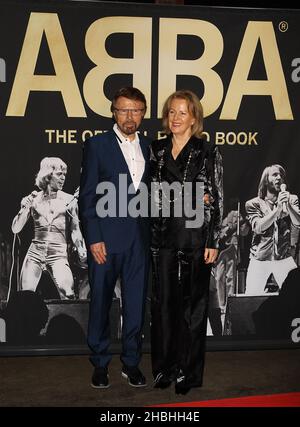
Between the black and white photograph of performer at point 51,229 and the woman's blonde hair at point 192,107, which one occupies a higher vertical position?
the woman's blonde hair at point 192,107

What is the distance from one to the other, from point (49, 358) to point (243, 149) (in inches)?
70.0

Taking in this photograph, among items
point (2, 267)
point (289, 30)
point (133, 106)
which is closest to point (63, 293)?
point (2, 267)

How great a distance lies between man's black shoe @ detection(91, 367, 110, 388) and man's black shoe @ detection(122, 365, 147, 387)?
12 cm

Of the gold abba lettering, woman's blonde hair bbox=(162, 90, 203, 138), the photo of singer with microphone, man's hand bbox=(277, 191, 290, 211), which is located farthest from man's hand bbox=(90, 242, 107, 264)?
man's hand bbox=(277, 191, 290, 211)

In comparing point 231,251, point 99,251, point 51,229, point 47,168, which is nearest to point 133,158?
point 99,251

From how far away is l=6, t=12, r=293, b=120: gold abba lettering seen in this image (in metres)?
3.45

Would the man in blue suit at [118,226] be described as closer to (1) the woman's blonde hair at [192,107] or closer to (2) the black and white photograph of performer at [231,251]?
(1) the woman's blonde hair at [192,107]

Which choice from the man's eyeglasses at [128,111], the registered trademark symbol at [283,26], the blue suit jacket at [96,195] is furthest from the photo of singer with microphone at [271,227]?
the man's eyeglasses at [128,111]

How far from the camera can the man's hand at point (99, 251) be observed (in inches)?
118

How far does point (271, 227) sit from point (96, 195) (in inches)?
49.3

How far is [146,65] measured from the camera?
3516 mm

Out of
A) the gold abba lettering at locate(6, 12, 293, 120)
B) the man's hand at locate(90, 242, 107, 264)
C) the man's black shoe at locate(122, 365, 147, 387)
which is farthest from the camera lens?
the gold abba lettering at locate(6, 12, 293, 120)

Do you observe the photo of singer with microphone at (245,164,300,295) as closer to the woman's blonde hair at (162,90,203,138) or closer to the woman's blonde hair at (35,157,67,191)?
the woman's blonde hair at (162,90,203,138)

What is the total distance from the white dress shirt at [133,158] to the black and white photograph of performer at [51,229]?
0.60m
